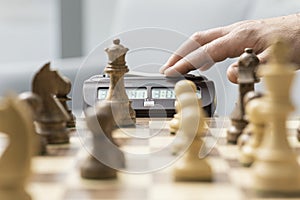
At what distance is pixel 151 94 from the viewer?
1.41 meters

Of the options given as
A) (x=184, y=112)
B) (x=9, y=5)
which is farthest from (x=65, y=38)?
(x=184, y=112)

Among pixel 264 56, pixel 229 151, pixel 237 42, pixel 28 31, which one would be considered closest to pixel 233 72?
pixel 264 56

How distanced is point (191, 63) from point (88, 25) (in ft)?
7.06

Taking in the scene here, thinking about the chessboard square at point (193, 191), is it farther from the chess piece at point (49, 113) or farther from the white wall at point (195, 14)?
the white wall at point (195, 14)

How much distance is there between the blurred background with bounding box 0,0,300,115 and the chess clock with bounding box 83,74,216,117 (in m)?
0.25

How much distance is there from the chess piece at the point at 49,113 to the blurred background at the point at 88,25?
558 mm

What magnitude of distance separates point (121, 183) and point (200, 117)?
0.48ft

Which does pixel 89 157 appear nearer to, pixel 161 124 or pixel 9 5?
pixel 161 124

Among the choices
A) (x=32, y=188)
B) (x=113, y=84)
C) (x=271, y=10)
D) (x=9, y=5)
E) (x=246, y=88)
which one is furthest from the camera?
(x=9, y=5)

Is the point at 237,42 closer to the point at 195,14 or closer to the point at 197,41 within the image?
the point at 197,41

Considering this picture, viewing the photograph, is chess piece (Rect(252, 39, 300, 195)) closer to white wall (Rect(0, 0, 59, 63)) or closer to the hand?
the hand

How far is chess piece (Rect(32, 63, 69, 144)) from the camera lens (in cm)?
104

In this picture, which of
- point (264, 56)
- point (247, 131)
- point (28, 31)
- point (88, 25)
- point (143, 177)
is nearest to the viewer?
point (143, 177)

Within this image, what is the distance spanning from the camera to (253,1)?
106 inches
